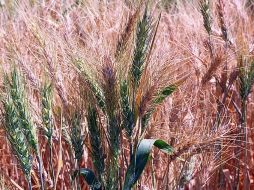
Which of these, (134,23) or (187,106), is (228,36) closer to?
(187,106)

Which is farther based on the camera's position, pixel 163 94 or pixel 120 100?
pixel 163 94

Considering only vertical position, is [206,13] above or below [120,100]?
above

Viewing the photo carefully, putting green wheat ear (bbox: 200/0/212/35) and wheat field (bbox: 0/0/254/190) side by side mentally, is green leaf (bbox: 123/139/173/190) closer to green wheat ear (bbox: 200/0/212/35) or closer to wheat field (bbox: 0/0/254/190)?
wheat field (bbox: 0/0/254/190)

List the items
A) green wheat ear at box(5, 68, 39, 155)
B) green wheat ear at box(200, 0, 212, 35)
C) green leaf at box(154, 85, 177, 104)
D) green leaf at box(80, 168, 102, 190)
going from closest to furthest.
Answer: green wheat ear at box(5, 68, 39, 155) → green leaf at box(154, 85, 177, 104) → green leaf at box(80, 168, 102, 190) → green wheat ear at box(200, 0, 212, 35)

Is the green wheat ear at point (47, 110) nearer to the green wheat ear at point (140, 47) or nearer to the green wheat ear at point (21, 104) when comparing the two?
the green wheat ear at point (21, 104)

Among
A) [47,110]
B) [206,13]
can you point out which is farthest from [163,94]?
[206,13]

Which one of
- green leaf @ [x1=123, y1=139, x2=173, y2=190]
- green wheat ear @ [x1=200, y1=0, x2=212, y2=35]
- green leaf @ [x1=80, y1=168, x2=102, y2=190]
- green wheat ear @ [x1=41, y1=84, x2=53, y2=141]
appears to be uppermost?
green wheat ear @ [x1=200, y1=0, x2=212, y2=35]

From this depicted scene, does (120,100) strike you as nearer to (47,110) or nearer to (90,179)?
(47,110)

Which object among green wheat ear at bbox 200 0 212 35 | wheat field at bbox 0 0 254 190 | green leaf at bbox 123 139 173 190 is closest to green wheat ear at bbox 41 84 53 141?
wheat field at bbox 0 0 254 190

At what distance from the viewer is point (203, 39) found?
200 cm

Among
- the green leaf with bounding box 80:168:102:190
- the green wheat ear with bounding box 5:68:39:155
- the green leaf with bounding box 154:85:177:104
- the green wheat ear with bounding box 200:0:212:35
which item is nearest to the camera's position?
the green wheat ear with bounding box 5:68:39:155

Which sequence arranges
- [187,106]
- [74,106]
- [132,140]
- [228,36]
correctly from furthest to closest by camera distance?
[228,36], [187,106], [74,106], [132,140]

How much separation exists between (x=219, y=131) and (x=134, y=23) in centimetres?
39

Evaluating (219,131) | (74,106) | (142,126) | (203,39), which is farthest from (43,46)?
(203,39)
